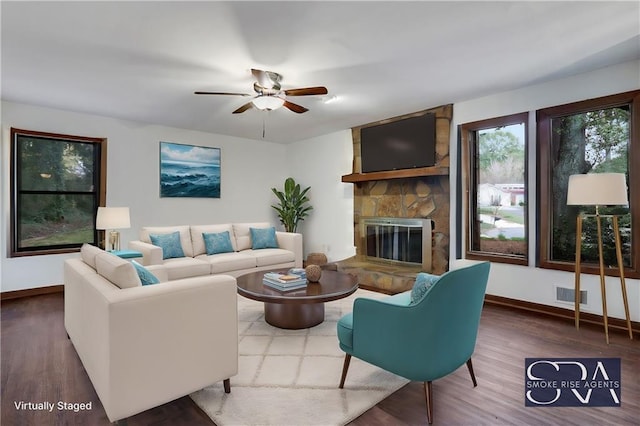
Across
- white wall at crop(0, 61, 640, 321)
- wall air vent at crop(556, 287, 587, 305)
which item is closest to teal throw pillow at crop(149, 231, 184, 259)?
white wall at crop(0, 61, 640, 321)

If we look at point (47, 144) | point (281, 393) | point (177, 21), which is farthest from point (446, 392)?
point (47, 144)

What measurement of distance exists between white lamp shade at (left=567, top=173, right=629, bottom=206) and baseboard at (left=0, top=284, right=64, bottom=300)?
6.33m

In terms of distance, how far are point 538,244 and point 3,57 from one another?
5637mm

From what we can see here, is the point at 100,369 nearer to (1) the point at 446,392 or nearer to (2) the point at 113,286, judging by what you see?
(2) the point at 113,286

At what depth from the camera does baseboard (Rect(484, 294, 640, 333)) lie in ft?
10.5

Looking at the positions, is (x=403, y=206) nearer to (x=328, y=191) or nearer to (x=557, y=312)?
(x=328, y=191)

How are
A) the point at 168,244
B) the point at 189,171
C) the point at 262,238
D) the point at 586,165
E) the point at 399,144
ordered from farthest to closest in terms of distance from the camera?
1. the point at 189,171
2. the point at 262,238
3. the point at 399,144
4. the point at 168,244
5. the point at 586,165

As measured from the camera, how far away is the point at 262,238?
5289mm

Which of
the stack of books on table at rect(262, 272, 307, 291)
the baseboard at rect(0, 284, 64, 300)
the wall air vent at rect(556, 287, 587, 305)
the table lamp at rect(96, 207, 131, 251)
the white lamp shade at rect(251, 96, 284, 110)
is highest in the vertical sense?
the white lamp shade at rect(251, 96, 284, 110)

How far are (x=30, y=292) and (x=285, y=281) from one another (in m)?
3.82

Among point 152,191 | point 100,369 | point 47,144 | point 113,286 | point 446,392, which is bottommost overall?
point 446,392

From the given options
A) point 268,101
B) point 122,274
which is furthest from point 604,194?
point 122,274

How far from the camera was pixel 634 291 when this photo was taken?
318 cm

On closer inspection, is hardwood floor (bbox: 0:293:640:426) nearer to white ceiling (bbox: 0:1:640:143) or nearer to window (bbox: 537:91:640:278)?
window (bbox: 537:91:640:278)
